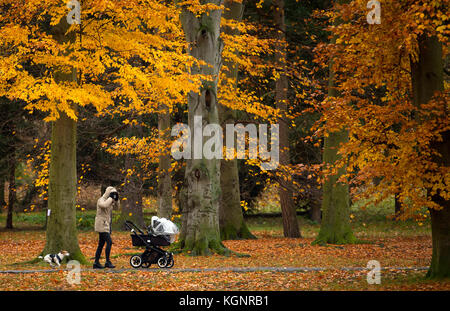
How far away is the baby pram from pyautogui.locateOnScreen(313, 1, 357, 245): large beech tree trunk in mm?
8205

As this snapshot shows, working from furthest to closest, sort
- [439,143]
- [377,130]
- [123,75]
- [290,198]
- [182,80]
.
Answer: [290,198]
[182,80]
[123,75]
[377,130]
[439,143]

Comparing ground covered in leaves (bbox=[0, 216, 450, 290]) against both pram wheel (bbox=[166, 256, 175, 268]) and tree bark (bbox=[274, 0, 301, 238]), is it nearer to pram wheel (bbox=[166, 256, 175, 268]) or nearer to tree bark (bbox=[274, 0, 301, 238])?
pram wheel (bbox=[166, 256, 175, 268])

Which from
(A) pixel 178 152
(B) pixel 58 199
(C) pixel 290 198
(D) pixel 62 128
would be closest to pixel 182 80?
(D) pixel 62 128

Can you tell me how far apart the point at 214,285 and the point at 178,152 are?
36.5 feet

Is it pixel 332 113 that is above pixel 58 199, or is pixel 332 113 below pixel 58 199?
above

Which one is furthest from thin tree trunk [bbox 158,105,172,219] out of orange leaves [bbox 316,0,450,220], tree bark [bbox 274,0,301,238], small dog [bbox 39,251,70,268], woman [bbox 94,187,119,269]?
orange leaves [bbox 316,0,450,220]

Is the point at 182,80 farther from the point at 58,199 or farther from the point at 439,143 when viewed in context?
the point at 439,143

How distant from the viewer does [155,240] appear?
43.9ft

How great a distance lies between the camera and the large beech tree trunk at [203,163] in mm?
17219

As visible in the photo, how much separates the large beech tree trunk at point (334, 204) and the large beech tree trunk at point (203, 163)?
489 centimetres

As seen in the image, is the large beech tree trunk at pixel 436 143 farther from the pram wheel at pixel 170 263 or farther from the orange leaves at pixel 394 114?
the pram wheel at pixel 170 263

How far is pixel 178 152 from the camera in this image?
22.0 meters

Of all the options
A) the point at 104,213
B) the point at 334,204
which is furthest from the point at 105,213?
the point at 334,204

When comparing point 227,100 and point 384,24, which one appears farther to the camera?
point 227,100
